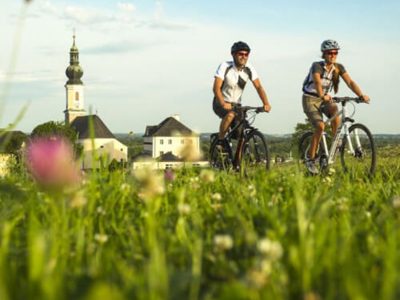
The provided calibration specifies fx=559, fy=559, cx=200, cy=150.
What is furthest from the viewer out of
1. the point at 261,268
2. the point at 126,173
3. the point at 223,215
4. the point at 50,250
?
the point at 126,173

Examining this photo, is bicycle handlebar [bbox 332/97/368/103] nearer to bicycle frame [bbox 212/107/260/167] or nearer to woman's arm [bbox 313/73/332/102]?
woman's arm [bbox 313/73/332/102]

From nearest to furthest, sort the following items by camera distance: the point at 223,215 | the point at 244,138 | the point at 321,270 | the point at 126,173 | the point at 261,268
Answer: the point at 261,268, the point at 321,270, the point at 223,215, the point at 126,173, the point at 244,138

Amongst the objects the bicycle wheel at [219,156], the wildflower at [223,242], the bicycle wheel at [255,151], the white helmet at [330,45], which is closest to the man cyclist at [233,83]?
the bicycle wheel at [219,156]

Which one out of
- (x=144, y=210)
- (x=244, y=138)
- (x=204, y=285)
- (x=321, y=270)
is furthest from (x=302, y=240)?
(x=244, y=138)

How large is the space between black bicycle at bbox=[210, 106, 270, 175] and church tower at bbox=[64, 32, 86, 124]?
15789 cm

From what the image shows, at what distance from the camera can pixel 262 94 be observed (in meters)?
8.61

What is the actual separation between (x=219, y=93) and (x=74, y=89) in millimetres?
161906

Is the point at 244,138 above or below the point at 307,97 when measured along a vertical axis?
below

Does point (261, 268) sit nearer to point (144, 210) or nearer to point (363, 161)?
point (144, 210)

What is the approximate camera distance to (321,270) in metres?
1.77

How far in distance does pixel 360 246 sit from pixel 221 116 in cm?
646

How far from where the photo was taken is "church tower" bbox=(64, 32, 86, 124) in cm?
16300

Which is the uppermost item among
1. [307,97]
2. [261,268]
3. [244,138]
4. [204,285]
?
[307,97]

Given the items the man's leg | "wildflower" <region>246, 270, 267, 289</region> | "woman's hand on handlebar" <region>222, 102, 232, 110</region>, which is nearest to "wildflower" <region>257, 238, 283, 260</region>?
"wildflower" <region>246, 270, 267, 289</region>
